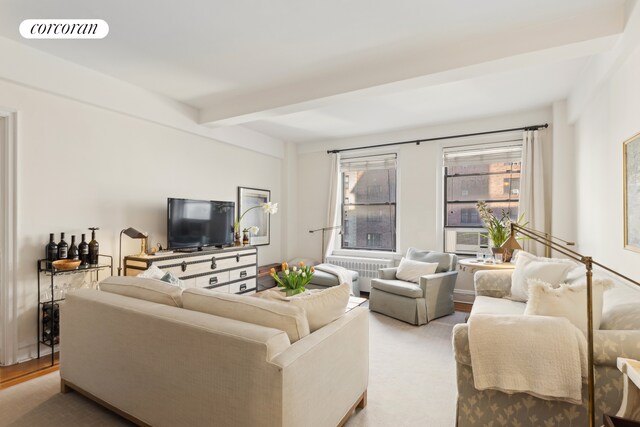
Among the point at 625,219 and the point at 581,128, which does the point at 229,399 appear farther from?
the point at 581,128

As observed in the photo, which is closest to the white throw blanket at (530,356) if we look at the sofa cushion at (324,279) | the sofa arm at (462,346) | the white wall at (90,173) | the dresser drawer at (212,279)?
the sofa arm at (462,346)

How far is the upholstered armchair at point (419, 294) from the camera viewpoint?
Result: 3.87 m

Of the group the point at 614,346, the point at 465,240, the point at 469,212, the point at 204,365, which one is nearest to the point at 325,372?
the point at 204,365

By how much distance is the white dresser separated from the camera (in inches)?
133

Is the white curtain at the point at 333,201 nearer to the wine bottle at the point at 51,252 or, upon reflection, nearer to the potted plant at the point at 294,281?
the potted plant at the point at 294,281

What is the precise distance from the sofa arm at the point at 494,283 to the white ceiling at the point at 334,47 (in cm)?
193

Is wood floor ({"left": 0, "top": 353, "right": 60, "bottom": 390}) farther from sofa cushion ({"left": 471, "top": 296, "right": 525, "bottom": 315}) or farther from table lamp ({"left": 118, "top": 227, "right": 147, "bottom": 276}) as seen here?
sofa cushion ({"left": 471, "top": 296, "right": 525, "bottom": 315})

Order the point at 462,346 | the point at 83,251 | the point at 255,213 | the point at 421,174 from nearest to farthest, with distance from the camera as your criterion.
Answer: the point at 462,346 < the point at 83,251 < the point at 421,174 < the point at 255,213

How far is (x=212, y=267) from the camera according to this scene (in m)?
3.96

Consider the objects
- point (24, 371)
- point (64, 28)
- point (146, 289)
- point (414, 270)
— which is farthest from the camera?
point (414, 270)

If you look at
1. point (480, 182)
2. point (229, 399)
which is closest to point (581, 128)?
point (480, 182)

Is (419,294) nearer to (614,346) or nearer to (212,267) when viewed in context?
(614,346)

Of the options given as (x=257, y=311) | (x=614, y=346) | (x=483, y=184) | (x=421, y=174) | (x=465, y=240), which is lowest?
(x=614, y=346)

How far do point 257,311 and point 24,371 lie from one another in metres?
2.43
